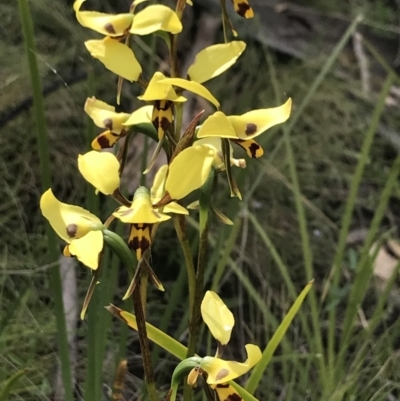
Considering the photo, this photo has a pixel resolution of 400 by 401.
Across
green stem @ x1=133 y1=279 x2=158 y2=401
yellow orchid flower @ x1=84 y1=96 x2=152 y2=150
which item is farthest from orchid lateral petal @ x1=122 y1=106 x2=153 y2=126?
green stem @ x1=133 y1=279 x2=158 y2=401

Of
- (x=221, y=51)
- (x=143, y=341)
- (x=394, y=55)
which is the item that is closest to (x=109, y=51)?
(x=221, y=51)

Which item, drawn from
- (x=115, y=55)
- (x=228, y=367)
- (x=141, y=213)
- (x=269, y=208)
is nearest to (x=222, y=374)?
(x=228, y=367)

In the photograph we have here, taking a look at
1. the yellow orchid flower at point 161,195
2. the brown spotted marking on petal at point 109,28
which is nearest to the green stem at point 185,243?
the yellow orchid flower at point 161,195

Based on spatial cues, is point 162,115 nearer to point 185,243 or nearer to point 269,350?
point 185,243

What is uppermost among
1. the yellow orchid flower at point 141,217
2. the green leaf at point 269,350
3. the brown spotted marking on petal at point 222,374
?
the yellow orchid flower at point 141,217

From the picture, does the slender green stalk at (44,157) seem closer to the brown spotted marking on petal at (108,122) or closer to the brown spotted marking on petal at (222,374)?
the brown spotted marking on petal at (108,122)

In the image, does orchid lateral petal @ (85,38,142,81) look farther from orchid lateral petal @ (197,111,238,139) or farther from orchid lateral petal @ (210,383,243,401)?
orchid lateral petal @ (210,383,243,401)
